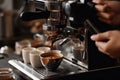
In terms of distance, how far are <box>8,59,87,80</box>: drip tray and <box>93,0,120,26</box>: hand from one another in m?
0.28

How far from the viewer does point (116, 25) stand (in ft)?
3.04

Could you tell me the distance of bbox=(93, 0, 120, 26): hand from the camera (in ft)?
2.88

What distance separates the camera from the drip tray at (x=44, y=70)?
42.9 inches

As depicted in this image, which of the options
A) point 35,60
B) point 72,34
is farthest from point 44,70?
point 72,34

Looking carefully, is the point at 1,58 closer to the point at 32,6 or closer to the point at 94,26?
the point at 32,6

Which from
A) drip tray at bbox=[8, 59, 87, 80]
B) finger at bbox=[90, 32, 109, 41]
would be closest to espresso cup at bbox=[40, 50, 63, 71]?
drip tray at bbox=[8, 59, 87, 80]

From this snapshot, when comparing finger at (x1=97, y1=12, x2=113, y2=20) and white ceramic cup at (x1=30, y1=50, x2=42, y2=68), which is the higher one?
finger at (x1=97, y1=12, x2=113, y2=20)

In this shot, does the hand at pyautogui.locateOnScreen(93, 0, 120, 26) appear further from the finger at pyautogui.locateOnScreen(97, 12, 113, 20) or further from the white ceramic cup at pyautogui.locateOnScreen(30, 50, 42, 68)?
the white ceramic cup at pyautogui.locateOnScreen(30, 50, 42, 68)

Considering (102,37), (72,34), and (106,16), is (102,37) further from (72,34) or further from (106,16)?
(72,34)

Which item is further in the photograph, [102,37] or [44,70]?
[44,70]

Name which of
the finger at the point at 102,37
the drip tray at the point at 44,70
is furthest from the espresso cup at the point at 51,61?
the finger at the point at 102,37

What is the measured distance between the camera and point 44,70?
114 centimetres

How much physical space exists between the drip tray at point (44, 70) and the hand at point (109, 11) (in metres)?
0.28

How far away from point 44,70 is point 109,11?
0.38 meters
